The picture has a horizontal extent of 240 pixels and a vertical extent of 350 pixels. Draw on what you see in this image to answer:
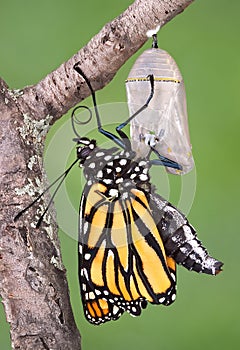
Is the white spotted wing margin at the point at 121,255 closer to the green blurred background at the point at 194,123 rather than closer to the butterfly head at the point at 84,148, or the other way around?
the butterfly head at the point at 84,148

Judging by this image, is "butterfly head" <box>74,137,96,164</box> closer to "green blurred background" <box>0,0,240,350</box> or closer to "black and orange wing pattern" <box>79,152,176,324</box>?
"black and orange wing pattern" <box>79,152,176,324</box>

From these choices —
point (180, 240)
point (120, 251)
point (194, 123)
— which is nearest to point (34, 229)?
point (120, 251)

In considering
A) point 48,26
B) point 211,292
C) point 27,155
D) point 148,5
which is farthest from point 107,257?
point 48,26

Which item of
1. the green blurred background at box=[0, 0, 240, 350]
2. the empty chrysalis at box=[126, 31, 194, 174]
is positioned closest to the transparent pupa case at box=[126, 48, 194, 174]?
the empty chrysalis at box=[126, 31, 194, 174]

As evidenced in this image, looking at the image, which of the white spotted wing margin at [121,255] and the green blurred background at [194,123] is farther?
the green blurred background at [194,123]

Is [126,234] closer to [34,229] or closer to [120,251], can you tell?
[120,251]

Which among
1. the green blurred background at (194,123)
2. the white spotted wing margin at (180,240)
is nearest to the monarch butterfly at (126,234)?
the white spotted wing margin at (180,240)
